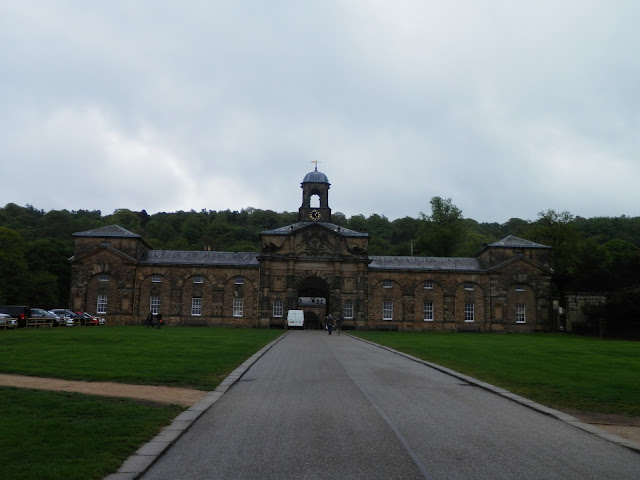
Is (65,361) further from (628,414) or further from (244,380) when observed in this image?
(628,414)

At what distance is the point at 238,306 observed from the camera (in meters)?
63.5

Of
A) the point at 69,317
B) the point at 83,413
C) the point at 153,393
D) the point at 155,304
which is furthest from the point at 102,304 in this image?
the point at 83,413

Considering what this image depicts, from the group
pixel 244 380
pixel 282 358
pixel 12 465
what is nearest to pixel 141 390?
pixel 244 380

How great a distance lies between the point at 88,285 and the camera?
204 feet

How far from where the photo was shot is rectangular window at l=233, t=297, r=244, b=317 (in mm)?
63344

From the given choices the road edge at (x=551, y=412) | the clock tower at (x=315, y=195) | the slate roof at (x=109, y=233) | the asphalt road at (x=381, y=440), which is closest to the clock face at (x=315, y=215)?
the clock tower at (x=315, y=195)

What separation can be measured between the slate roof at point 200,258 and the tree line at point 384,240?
13.8 feet

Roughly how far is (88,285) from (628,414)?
5875cm

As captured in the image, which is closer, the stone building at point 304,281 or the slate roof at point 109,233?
the stone building at point 304,281

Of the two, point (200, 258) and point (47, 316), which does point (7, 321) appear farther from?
point (200, 258)

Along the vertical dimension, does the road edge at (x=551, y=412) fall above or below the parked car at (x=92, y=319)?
below

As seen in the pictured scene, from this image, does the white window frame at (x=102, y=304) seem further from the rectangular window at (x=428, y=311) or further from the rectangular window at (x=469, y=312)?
the rectangular window at (x=469, y=312)

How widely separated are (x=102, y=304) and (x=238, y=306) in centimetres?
1422

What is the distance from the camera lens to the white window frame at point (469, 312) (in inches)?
2498
